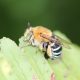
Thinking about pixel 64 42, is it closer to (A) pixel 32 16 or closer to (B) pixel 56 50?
(B) pixel 56 50

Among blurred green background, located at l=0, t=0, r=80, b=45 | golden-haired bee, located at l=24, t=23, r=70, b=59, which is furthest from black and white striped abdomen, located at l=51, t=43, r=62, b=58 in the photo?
blurred green background, located at l=0, t=0, r=80, b=45

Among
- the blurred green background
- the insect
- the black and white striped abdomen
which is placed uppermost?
the blurred green background

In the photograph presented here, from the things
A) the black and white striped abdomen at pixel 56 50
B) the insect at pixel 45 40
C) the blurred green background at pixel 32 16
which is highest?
the blurred green background at pixel 32 16

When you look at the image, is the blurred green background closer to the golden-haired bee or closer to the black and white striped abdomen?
the golden-haired bee

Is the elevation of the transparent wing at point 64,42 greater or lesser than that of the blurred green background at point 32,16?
lesser

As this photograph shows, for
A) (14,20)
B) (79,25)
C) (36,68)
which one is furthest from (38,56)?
(79,25)

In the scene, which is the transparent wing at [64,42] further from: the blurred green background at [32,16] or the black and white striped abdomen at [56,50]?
the blurred green background at [32,16]

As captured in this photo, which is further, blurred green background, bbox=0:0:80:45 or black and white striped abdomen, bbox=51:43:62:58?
blurred green background, bbox=0:0:80:45

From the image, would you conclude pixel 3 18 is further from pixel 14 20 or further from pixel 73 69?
pixel 73 69

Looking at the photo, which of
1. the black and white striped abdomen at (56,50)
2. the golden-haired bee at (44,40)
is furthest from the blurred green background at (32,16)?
the black and white striped abdomen at (56,50)
